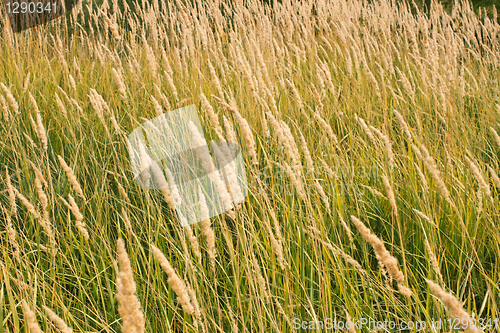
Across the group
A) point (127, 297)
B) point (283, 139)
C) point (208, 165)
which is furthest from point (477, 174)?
point (127, 297)

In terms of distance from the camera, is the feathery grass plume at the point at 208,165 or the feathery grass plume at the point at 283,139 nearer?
the feathery grass plume at the point at 208,165

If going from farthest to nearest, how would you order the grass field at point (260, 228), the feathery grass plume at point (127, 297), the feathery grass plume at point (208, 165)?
1. the grass field at point (260, 228)
2. the feathery grass plume at point (208, 165)
3. the feathery grass plume at point (127, 297)

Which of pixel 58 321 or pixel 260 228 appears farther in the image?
pixel 260 228

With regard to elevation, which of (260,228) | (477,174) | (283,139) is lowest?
(260,228)

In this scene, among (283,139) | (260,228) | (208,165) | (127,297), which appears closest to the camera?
(127,297)

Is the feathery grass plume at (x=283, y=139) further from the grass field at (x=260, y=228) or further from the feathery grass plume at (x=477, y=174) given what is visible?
the feathery grass plume at (x=477, y=174)

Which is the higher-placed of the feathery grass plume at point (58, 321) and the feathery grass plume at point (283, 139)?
the feathery grass plume at point (283, 139)

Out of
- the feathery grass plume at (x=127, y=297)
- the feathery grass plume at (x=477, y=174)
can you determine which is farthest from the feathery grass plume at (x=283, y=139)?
the feathery grass plume at (x=127, y=297)

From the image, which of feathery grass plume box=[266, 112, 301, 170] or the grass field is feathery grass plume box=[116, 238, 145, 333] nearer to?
the grass field

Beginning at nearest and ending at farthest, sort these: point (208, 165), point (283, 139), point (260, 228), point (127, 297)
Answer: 1. point (127, 297)
2. point (208, 165)
3. point (283, 139)
4. point (260, 228)

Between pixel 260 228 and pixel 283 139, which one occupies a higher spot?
pixel 283 139

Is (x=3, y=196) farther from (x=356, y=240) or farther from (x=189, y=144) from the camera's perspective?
(x=356, y=240)

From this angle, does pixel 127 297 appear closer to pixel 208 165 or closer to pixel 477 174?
pixel 208 165

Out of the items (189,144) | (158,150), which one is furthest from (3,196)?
(189,144)
